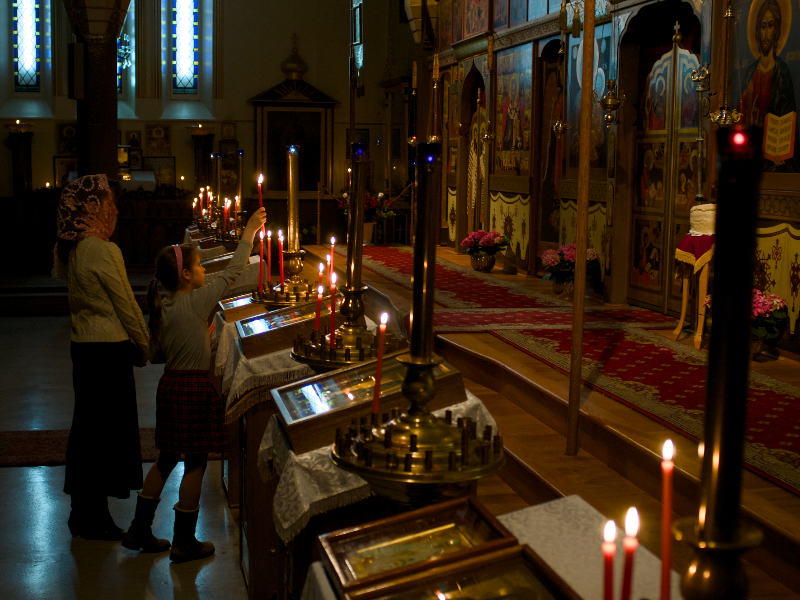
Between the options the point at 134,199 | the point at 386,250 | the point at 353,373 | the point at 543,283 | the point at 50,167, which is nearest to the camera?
the point at 353,373

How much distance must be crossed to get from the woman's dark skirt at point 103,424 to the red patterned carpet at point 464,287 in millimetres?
3855

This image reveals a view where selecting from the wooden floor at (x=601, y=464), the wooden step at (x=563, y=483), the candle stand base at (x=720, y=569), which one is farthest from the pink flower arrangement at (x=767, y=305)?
the candle stand base at (x=720, y=569)

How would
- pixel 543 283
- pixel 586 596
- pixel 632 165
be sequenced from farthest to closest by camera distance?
pixel 543 283
pixel 632 165
pixel 586 596

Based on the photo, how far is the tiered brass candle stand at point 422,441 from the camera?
148 centimetres

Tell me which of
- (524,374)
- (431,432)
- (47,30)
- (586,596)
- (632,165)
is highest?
(47,30)

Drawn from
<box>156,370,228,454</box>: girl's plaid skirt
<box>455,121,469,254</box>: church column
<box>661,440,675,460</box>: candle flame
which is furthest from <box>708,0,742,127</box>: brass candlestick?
<box>455,121,469,254</box>: church column

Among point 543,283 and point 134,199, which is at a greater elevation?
point 134,199

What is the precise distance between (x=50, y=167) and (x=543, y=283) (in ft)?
40.4

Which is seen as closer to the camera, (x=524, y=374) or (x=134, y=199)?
(x=524, y=374)

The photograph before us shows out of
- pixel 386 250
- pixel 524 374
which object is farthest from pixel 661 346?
pixel 386 250

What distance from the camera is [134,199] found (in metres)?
15.7

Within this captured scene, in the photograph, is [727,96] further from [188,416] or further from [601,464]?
[188,416]

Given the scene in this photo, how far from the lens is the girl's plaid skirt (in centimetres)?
397

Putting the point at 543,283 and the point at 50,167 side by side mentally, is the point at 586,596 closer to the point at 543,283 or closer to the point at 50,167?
the point at 543,283
